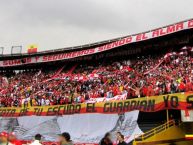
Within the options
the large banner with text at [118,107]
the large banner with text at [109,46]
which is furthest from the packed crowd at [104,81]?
the large banner with text at [109,46]

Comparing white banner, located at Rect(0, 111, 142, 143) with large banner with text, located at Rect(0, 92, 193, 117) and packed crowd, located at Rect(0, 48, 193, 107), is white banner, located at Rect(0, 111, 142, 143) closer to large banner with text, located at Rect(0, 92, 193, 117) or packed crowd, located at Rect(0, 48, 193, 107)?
large banner with text, located at Rect(0, 92, 193, 117)

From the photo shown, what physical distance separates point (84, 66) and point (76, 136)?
1331 centimetres

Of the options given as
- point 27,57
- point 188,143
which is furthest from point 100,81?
point 27,57

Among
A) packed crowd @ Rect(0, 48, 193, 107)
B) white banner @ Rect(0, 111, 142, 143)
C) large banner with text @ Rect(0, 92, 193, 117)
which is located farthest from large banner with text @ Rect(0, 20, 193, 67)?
white banner @ Rect(0, 111, 142, 143)

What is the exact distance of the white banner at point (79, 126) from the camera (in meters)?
20.8

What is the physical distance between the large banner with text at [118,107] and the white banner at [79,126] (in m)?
0.27

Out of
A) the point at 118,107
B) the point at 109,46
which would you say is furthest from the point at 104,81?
the point at 118,107

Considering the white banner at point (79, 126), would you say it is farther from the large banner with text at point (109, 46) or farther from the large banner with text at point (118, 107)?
the large banner with text at point (109, 46)

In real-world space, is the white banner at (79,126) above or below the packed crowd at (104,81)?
below

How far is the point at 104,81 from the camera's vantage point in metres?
28.8

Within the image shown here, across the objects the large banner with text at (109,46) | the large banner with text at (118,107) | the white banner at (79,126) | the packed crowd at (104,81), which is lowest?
the white banner at (79,126)

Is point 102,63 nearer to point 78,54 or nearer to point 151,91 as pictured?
point 78,54

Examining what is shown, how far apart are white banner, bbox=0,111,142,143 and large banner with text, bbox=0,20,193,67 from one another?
871 cm

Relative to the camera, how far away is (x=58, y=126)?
24.4 metres
